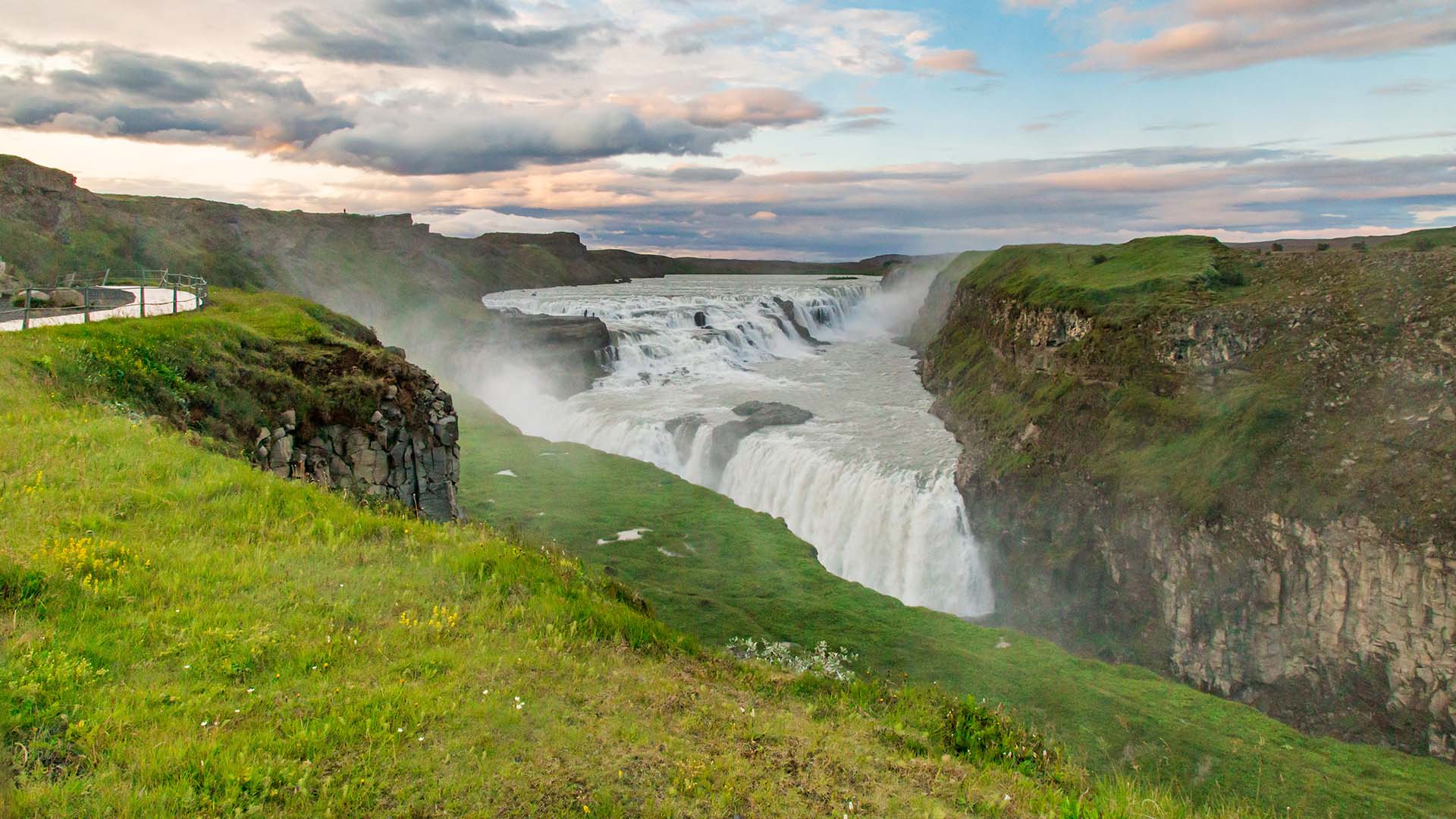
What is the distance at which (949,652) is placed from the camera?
20250 mm

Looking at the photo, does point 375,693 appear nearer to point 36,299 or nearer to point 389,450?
point 389,450

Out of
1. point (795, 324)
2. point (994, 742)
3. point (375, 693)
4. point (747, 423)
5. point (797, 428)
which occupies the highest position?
point (795, 324)

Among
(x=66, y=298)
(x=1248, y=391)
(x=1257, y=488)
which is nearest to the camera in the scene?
(x=66, y=298)

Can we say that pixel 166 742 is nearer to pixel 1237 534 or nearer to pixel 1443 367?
pixel 1237 534

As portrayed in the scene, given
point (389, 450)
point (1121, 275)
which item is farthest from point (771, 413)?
point (389, 450)

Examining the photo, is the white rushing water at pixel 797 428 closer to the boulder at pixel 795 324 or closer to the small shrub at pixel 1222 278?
the boulder at pixel 795 324

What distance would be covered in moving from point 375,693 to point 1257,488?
28.7 metres

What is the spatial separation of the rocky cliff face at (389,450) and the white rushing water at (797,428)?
19620 millimetres

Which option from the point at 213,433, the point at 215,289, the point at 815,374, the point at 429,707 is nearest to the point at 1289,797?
the point at 429,707

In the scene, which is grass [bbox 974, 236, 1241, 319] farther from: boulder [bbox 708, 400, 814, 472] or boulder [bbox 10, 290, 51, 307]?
boulder [bbox 10, 290, 51, 307]

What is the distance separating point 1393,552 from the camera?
73.0 ft

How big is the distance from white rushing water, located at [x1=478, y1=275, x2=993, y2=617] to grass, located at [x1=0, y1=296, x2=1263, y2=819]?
25.3 meters

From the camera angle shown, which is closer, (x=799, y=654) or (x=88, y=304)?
(x=799, y=654)

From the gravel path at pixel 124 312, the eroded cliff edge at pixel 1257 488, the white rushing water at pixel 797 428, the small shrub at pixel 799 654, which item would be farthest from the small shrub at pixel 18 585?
the white rushing water at pixel 797 428
